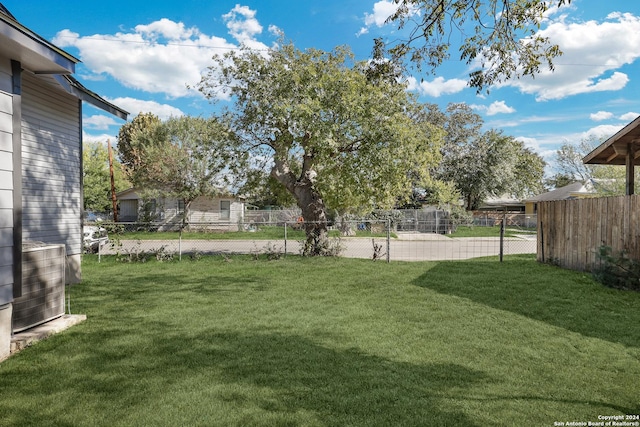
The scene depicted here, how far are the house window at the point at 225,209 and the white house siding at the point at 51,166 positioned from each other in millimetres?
19247

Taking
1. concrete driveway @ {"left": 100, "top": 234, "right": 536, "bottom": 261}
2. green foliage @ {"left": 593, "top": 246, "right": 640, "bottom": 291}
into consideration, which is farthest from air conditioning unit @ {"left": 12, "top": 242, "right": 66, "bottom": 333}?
green foliage @ {"left": 593, "top": 246, "right": 640, "bottom": 291}

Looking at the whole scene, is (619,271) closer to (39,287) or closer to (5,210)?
(39,287)

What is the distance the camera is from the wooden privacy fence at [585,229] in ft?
26.9

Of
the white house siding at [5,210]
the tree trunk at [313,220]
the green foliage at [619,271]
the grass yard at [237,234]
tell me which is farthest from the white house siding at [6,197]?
the grass yard at [237,234]

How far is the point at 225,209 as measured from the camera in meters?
28.5

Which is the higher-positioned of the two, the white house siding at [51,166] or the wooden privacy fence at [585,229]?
the white house siding at [51,166]

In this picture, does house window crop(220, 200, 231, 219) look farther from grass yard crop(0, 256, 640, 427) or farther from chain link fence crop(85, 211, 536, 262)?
grass yard crop(0, 256, 640, 427)

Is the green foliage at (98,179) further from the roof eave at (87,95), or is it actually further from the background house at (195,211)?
the roof eave at (87,95)

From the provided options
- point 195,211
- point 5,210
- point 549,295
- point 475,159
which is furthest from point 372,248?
point 475,159

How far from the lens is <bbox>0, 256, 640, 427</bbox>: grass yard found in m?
3.07

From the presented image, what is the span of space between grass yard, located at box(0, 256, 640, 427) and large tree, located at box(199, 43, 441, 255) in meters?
5.12

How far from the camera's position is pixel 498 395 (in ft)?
10.9

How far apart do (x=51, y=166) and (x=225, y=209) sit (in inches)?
800

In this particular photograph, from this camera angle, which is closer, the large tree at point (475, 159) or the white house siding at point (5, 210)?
the white house siding at point (5, 210)
